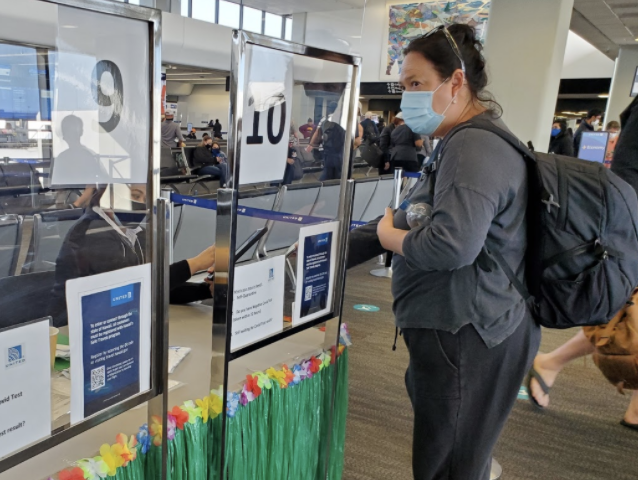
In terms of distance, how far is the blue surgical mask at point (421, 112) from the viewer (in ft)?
4.33

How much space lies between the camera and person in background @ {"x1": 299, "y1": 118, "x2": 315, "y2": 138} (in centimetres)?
121

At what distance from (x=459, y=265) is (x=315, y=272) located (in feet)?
1.14

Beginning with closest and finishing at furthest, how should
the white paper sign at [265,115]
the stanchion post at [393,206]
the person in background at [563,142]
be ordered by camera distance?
the white paper sign at [265,115] → the stanchion post at [393,206] → the person in background at [563,142]

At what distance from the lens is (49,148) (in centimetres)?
78

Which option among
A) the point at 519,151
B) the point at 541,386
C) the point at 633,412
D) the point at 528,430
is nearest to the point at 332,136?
the point at 519,151

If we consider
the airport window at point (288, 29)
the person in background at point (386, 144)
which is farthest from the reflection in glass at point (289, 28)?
the person in background at point (386, 144)

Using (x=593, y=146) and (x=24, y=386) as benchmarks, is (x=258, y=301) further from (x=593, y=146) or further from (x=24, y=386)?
(x=593, y=146)

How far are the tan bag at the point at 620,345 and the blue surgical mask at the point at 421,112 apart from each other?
1407 millimetres

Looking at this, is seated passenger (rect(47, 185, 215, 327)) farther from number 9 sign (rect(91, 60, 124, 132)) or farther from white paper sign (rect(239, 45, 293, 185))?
white paper sign (rect(239, 45, 293, 185))

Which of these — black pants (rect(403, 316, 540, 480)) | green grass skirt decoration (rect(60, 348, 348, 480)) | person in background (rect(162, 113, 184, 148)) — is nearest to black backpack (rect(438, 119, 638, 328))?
black pants (rect(403, 316, 540, 480))

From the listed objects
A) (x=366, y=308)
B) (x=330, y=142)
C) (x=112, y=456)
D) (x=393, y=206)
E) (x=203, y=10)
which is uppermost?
(x=203, y=10)

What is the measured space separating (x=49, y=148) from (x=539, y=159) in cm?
105

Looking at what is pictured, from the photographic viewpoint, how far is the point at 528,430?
8.35 feet

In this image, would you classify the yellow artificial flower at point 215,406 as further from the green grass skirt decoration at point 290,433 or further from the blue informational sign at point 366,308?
the blue informational sign at point 366,308
